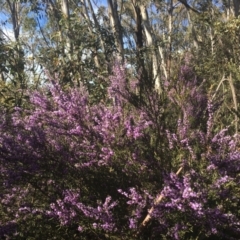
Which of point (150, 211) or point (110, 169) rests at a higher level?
point (110, 169)

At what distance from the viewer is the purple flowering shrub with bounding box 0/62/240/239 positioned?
297cm

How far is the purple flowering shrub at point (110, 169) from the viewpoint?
9.75ft

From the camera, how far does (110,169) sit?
333 centimetres

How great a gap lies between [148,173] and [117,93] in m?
0.77

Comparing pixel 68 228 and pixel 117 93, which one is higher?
pixel 117 93

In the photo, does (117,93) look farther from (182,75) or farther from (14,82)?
(14,82)

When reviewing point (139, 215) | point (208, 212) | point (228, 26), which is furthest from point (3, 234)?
point (228, 26)

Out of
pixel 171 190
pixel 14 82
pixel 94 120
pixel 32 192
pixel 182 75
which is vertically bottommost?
pixel 171 190

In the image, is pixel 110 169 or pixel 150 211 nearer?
pixel 150 211

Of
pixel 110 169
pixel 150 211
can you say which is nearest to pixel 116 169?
pixel 110 169

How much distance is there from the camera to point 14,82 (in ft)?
24.3

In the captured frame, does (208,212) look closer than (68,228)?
Yes

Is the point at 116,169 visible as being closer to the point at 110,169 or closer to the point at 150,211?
the point at 110,169

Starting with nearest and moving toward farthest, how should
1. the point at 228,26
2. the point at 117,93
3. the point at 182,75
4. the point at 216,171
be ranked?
the point at 216,171
the point at 117,93
the point at 182,75
the point at 228,26
